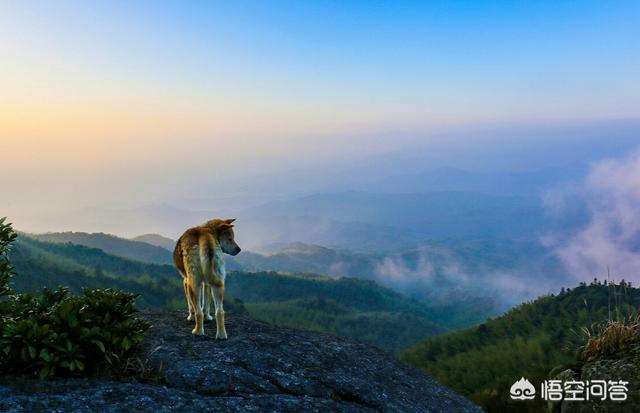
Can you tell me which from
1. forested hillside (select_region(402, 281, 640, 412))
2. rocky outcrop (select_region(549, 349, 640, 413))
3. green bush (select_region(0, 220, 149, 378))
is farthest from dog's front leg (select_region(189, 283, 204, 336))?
forested hillside (select_region(402, 281, 640, 412))

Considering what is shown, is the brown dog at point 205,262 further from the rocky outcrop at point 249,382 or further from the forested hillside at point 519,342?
the forested hillside at point 519,342

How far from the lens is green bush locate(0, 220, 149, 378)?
344 inches

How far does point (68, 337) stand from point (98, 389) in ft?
5.20

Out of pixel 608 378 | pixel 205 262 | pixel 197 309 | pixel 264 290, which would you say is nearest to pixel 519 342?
pixel 608 378

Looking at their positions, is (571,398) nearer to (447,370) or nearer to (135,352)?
(135,352)

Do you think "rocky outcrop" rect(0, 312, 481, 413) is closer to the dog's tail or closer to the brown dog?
the brown dog

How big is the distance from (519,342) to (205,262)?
41.5m

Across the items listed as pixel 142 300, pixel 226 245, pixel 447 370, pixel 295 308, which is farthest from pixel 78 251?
pixel 226 245

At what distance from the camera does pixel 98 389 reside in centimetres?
803

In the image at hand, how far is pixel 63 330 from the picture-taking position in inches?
363

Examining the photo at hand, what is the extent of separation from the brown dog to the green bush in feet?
4.23

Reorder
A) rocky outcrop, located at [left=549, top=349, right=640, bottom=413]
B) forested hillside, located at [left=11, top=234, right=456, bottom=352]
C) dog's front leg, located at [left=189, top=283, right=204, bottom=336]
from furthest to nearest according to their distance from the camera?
forested hillside, located at [left=11, top=234, right=456, bottom=352], rocky outcrop, located at [left=549, top=349, right=640, bottom=413], dog's front leg, located at [left=189, top=283, right=204, bottom=336]

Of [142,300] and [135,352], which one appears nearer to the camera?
[135,352]

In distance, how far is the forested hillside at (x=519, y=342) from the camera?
121ft
